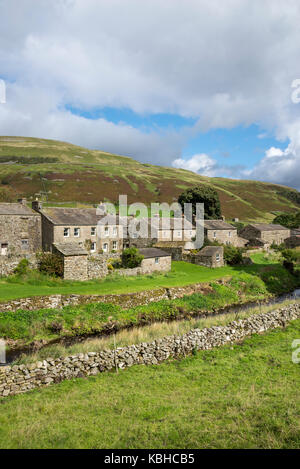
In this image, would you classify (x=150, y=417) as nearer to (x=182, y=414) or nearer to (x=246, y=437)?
(x=182, y=414)

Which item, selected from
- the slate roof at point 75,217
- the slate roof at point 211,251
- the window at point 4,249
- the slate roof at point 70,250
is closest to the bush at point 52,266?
the slate roof at point 70,250

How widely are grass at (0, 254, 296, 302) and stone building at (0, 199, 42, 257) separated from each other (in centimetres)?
1181

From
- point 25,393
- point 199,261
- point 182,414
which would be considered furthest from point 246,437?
point 199,261

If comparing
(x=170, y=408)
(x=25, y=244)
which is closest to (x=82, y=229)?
(x=25, y=244)

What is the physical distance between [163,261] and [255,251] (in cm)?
2783

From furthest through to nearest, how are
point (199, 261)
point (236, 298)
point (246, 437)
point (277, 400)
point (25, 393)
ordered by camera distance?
1. point (199, 261)
2. point (236, 298)
3. point (25, 393)
4. point (277, 400)
5. point (246, 437)

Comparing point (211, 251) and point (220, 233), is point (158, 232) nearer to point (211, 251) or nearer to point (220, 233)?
point (211, 251)

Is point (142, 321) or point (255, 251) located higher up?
point (255, 251)

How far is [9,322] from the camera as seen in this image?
67.8 ft

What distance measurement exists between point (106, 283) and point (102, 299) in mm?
5620

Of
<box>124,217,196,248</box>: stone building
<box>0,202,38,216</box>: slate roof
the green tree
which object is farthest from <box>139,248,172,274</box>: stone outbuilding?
the green tree

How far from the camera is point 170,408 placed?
9914 millimetres

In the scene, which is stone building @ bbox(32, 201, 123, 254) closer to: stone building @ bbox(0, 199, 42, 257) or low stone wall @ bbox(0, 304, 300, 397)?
stone building @ bbox(0, 199, 42, 257)

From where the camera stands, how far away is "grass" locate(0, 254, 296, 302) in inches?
1014
